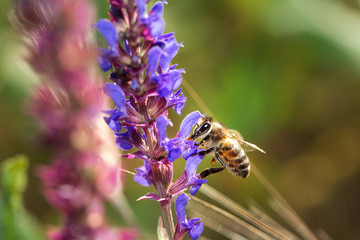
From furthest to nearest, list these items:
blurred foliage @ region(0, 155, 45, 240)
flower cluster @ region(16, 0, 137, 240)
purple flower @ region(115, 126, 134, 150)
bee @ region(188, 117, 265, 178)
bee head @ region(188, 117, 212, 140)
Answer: blurred foliage @ region(0, 155, 45, 240) < bee @ region(188, 117, 265, 178) < bee head @ region(188, 117, 212, 140) < flower cluster @ region(16, 0, 137, 240) < purple flower @ region(115, 126, 134, 150)

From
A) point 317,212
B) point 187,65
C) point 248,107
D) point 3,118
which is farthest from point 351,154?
point 3,118

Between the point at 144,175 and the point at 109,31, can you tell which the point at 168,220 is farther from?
the point at 109,31

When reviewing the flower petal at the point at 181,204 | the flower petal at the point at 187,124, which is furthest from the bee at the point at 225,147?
the flower petal at the point at 181,204

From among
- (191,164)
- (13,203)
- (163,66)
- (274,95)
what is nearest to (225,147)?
(191,164)

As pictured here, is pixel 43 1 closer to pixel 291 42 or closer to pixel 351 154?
pixel 291 42

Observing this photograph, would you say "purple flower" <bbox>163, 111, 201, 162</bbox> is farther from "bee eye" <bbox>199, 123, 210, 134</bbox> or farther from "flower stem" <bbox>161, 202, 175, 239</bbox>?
"bee eye" <bbox>199, 123, 210, 134</bbox>

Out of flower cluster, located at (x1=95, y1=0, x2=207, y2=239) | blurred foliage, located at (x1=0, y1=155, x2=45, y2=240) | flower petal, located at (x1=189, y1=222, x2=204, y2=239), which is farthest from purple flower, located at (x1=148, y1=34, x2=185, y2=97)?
blurred foliage, located at (x1=0, y1=155, x2=45, y2=240)
